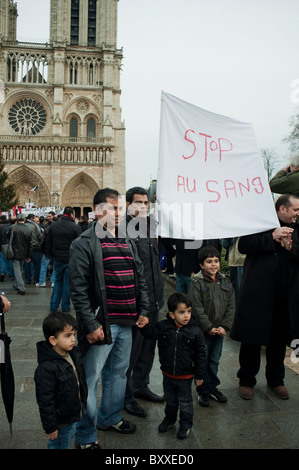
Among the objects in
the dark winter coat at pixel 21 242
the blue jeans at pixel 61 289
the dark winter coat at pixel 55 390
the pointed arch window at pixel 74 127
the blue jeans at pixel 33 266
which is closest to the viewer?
the dark winter coat at pixel 55 390

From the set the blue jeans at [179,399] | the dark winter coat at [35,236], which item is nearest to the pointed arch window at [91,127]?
the dark winter coat at [35,236]

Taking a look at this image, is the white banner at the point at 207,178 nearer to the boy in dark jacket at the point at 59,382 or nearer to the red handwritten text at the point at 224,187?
the red handwritten text at the point at 224,187

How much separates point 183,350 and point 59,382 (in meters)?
1.04

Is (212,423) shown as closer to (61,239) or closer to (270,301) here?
(270,301)

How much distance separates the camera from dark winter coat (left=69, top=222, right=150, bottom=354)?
278 cm

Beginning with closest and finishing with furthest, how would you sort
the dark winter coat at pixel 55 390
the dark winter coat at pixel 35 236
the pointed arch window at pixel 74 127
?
the dark winter coat at pixel 55 390
the dark winter coat at pixel 35 236
the pointed arch window at pixel 74 127

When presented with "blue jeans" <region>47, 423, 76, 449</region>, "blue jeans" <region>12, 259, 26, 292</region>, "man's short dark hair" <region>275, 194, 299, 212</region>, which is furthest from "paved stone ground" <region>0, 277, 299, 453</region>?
"blue jeans" <region>12, 259, 26, 292</region>

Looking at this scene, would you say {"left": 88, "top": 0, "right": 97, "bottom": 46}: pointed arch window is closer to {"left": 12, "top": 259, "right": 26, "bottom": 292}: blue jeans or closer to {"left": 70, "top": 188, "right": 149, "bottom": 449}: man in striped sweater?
{"left": 12, "top": 259, "right": 26, "bottom": 292}: blue jeans

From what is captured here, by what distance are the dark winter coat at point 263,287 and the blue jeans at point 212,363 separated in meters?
0.19

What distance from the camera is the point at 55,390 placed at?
2438 millimetres

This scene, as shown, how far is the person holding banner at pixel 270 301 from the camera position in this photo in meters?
3.56
